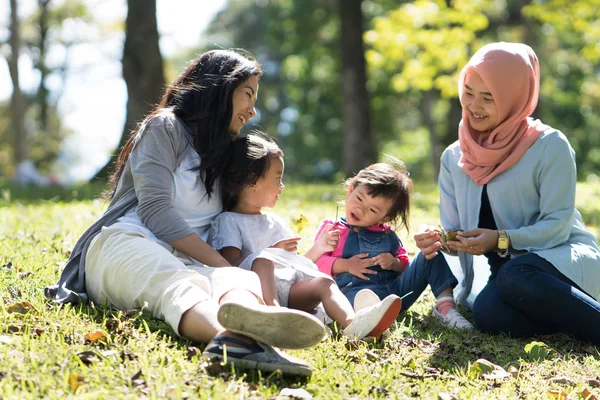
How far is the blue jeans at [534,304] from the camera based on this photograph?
3689 millimetres

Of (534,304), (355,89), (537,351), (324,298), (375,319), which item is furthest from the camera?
(355,89)

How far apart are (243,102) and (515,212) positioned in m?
1.68

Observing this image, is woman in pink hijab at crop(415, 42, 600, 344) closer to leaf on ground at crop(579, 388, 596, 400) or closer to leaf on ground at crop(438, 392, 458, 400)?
leaf on ground at crop(579, 388, 596, 400)

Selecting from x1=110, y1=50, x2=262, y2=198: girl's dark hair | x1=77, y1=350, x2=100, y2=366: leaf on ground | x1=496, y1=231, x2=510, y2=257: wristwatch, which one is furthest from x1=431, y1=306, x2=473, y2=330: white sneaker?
x1=77, y1=350, x2=100, y2=366: leaf on ground

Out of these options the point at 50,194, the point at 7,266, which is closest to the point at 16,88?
the point at 50,194

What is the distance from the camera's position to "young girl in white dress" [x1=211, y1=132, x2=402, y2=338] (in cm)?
360

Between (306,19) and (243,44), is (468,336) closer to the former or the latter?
(306,19)

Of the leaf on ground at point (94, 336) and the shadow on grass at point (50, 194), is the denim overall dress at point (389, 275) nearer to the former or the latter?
the leaf on ground at point (94, 336)

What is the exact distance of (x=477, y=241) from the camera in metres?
3.90

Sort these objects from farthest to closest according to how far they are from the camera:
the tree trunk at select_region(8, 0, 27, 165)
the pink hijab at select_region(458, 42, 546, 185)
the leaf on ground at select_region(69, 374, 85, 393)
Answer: the tree trunk at select_region(8, 0, 27, 165)
the pink hijab at select_region(458, 42, 546, 185)
the leaf on ground at select_region(69, 374, 85, 393)

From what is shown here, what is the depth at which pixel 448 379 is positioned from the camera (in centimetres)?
305

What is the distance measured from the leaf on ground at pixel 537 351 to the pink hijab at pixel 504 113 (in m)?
1.04

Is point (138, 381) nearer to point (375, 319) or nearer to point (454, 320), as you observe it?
point (375, 319)

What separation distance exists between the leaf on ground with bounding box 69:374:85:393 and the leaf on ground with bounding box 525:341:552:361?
2113 mm
